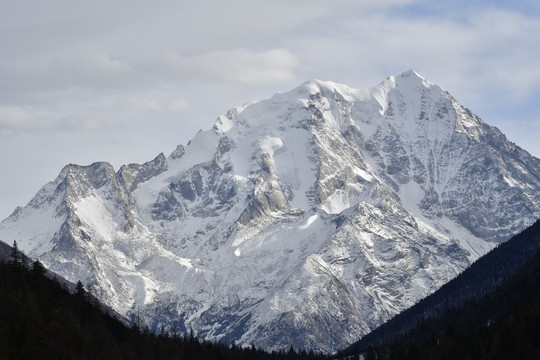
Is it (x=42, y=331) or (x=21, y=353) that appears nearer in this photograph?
(x=21, y=353)

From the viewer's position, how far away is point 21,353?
595ft

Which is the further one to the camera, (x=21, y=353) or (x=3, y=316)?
(x=3, y=316)

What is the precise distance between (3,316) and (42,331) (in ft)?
24.6

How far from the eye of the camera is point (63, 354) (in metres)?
196

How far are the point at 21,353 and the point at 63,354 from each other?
48.7ft

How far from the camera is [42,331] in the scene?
197250mm

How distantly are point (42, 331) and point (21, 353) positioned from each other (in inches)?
627

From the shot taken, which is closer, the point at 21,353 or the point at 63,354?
the point at 21,353

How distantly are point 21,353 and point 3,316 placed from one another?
19328 mm

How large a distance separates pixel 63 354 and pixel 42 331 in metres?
5.50

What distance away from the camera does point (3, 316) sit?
199 metres
